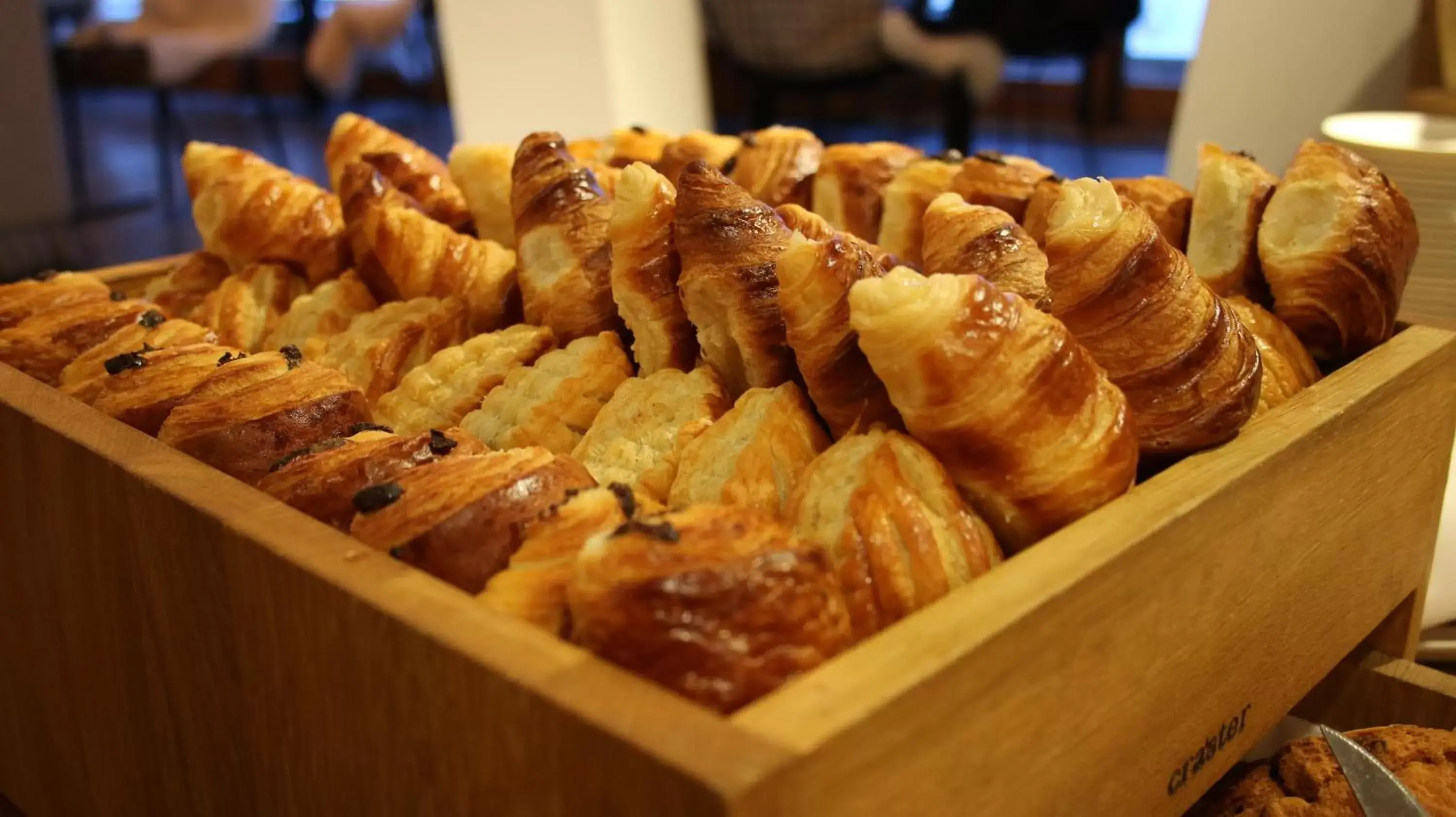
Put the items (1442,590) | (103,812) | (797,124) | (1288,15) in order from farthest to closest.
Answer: (797,124)
(1288,15)
(1442,590)
(103,812)

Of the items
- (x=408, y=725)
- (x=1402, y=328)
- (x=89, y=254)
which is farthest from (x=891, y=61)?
(x=408, y=725)

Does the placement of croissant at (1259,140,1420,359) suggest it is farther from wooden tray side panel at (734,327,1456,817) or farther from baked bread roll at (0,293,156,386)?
baked bread roll at (0,293,156,386)

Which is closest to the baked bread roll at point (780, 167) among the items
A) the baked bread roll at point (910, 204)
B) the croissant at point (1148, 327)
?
the baked bread roll at point (910, 204)

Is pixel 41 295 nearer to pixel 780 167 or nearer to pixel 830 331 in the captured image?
pixel 780 167

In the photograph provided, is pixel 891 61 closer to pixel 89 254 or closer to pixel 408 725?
pixel 89 254

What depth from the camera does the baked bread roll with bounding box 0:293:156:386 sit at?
1305 millimetres

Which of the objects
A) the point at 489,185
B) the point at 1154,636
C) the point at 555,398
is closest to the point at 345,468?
the point at 555,398

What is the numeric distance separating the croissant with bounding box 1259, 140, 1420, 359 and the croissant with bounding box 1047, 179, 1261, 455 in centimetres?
25

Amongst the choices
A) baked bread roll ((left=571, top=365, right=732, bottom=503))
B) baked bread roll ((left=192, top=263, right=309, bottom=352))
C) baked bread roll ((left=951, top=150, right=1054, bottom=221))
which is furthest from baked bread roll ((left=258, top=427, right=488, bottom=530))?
baked bread roll ((left=951, top=150, right=1054, bottom=221))

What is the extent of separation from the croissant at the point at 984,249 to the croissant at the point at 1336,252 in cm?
31

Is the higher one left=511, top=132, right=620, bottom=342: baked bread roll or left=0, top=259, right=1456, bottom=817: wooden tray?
left=511, top=132, right=620, bottom=342: baked bread roll

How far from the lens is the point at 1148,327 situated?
3.14ft

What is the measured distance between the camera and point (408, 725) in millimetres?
729

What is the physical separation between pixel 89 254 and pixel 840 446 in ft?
11.6
